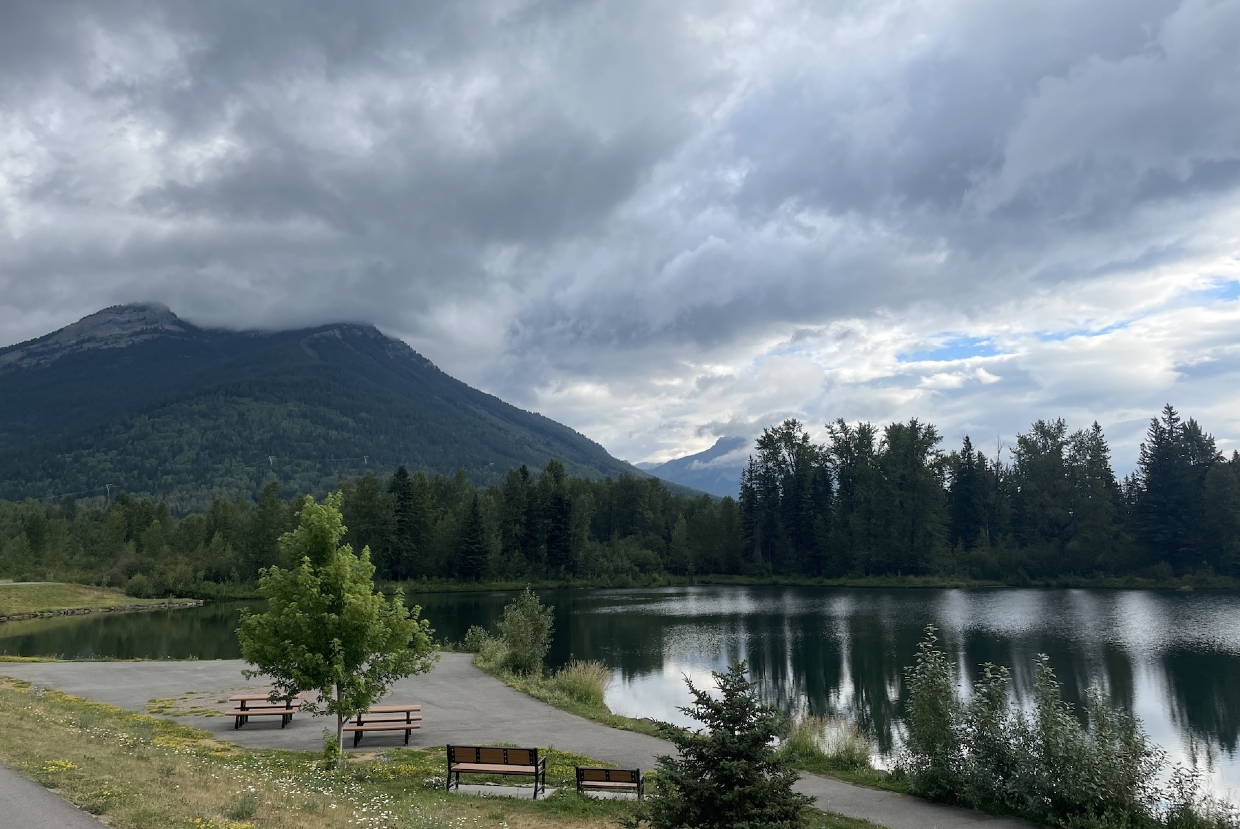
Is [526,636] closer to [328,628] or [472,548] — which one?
[328,628]

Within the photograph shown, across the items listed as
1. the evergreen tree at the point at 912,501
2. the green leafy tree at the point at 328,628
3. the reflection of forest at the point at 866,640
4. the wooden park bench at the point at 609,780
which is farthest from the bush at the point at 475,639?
the evergreen tree at the point at 912,501

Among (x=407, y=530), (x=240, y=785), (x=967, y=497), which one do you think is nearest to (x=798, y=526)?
(x=967, y=497)

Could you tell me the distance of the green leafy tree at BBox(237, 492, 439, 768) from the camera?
16.2 m

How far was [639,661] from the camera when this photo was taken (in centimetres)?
4112

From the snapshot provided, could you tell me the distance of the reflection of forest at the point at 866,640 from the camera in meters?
31.3

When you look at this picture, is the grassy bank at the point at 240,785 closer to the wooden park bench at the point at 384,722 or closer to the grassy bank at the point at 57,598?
the wooden park bench at the point at 384,722

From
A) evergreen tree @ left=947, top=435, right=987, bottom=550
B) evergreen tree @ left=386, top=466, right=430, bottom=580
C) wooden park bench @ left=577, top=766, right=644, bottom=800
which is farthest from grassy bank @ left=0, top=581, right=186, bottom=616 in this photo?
evergreen tree @ left=947, top=435, right=987, bottom=550

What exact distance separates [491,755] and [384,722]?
6.04m

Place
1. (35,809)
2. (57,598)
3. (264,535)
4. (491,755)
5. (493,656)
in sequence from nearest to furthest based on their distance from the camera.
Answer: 1. (35,809)
2. (491,755)
3. (493,656)
4. (57,598)
5. (264,535)

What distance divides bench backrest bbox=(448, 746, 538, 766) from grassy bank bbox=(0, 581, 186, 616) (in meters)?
74.0

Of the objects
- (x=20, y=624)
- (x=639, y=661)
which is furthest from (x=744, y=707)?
(x=20, y=624)

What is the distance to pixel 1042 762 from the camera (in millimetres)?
14781

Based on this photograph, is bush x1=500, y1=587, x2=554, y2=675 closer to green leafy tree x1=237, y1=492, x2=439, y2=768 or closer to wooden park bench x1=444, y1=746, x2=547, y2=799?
green leafy tree x1=237, y1=492, x2=439, y2=768

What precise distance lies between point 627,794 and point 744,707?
6681 millimetres
